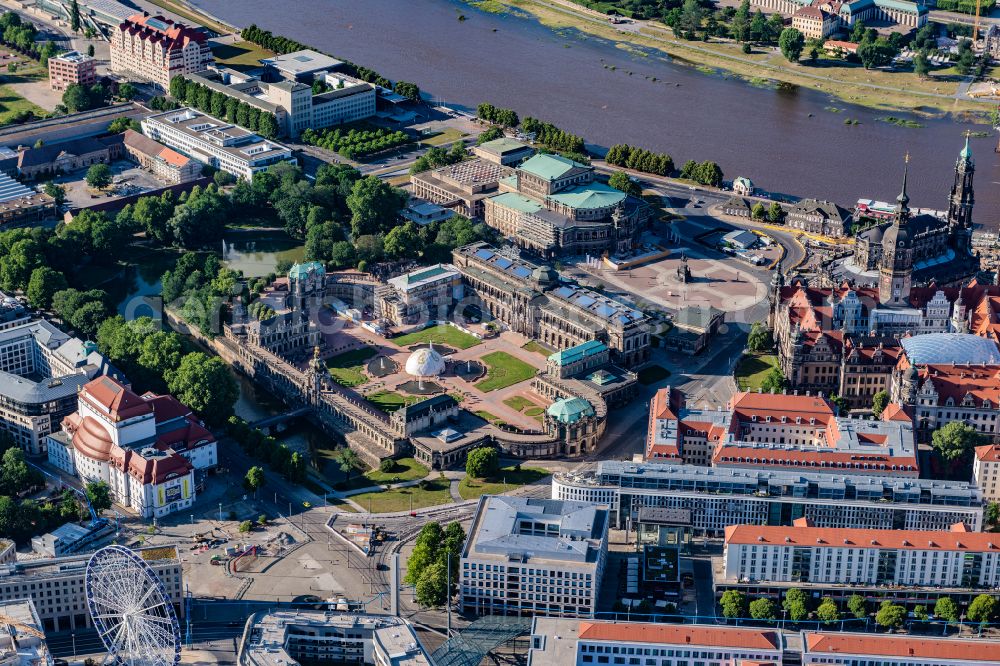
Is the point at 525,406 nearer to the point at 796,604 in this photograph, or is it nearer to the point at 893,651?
the point at 796,604

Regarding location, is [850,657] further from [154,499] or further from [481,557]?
[154,499]

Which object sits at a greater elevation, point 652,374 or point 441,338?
point 652,374

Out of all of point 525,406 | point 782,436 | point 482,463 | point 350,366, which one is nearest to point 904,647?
point 782,436

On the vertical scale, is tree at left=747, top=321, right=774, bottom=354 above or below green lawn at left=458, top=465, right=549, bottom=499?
above

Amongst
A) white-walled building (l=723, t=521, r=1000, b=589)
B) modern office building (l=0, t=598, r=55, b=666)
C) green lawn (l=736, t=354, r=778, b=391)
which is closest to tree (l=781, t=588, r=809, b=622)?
white-walled building (l=723, t=521, r=1000, b=589)

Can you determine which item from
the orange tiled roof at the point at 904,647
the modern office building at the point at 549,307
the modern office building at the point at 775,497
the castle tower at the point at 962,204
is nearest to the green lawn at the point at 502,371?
the modern office building at the point at 549,307

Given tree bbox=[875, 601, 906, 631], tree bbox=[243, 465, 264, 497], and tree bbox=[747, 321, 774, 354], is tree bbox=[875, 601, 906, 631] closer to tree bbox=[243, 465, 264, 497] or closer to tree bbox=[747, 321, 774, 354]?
tree bbox=[747, 321, 774, 354]

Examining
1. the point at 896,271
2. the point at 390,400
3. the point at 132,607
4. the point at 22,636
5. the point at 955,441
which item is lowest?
the point at 390,400
